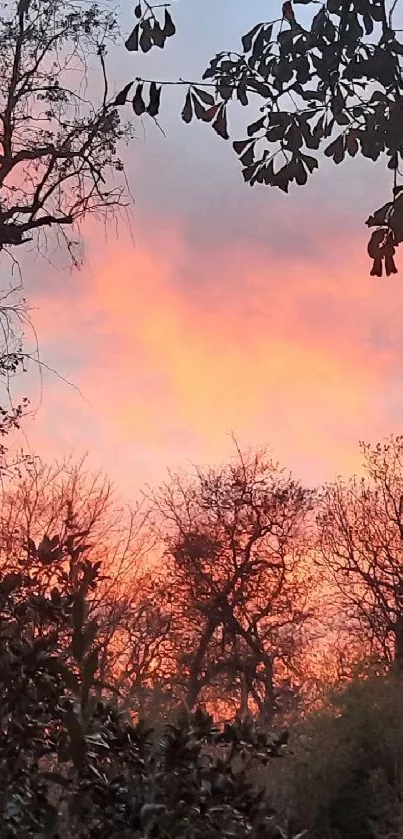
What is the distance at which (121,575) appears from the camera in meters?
26.8

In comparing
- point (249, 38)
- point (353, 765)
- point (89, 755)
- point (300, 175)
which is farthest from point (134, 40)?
point (353, 765)

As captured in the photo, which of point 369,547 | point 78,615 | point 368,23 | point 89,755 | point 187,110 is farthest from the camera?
point 369,547

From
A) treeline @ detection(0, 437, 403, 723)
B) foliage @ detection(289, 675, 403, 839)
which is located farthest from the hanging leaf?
treeline @ detection(0, 437, 403, 723)

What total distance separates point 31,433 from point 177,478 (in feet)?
58.7

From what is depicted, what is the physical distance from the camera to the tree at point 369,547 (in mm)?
24062

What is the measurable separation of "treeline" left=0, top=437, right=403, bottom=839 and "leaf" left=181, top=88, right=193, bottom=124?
106 centimetres

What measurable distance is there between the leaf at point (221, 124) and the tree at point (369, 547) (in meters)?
21.9

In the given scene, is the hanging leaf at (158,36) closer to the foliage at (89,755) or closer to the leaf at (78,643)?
the foliage at (89,755)

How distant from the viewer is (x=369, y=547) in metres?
24.9

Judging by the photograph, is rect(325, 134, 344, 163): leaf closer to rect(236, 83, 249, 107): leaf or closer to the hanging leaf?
rect(236, 83, 249, 107): leaf

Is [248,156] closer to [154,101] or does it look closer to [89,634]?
[154,101]

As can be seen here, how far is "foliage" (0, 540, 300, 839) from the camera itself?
183 cm

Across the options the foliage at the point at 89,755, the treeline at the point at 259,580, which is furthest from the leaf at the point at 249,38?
the treeline at the point at 259,580

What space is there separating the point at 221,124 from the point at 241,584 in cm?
2434
